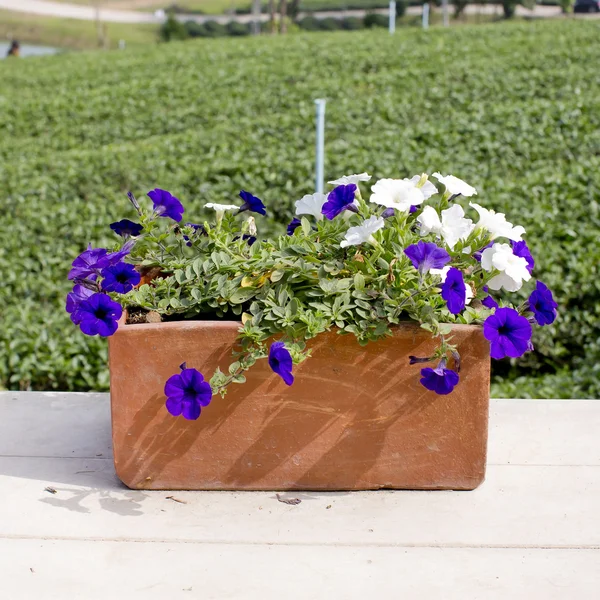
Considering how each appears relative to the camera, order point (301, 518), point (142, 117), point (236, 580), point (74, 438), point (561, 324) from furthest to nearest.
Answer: point (142, 117)
point (561, 324)
point (74, 438)
point (301, 518)
point (236, 580)

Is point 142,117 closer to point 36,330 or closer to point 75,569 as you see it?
point 36,330

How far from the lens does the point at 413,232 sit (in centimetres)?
160

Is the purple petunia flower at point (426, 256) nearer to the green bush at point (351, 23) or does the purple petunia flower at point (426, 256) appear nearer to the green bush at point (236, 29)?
the green bush at point (351, 23)

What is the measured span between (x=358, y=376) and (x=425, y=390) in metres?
0.12

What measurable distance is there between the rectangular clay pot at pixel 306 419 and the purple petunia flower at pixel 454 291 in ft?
0.28

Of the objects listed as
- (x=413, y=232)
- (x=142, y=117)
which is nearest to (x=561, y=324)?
(x=413, y=232)

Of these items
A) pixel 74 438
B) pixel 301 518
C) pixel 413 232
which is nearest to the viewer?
pixel 301 518

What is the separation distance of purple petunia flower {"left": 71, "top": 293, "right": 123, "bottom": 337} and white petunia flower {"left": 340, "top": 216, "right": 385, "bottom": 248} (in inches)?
15.8

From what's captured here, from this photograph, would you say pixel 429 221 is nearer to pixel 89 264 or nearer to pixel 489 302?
pixel 489 302

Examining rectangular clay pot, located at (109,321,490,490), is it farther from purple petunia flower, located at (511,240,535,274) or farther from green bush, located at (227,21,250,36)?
green bush, located at (227,21,250,36)

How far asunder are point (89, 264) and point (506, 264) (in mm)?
718

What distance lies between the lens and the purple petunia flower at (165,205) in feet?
5.45

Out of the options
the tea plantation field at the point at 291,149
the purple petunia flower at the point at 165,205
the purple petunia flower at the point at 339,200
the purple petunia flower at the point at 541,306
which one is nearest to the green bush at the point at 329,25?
the tea plantation field at the point at 291,149

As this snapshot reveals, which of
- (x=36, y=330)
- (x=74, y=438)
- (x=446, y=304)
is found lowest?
(x=36, y=330)
